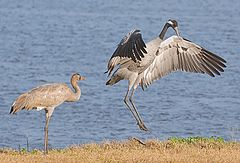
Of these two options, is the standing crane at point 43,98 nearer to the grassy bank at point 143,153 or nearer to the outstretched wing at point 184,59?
the grassy bank at point 143,153

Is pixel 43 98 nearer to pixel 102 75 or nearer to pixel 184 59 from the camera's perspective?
pixel 184 59

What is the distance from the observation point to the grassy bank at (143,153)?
10.4 meters

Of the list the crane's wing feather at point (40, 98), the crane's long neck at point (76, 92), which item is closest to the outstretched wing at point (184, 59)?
the crane's long neck at point (76, 92)

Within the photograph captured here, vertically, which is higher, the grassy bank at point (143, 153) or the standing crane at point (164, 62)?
the standing crane at point (164, 62)

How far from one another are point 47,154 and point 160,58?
337 cm

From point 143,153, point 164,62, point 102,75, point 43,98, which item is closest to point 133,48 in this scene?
point 164,62

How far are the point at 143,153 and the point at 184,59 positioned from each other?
2995 mm

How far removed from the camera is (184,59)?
13602 mm

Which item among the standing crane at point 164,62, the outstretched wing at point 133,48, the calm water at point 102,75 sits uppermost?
the outstretched wing at point 133,48

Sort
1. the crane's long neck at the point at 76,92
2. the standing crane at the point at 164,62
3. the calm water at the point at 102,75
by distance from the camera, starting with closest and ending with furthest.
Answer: the crane's long neck at the point at 76,92, the standing crane at the point at 164,62, the calm water at the point at 102,75

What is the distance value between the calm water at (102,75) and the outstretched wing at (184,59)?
1.75 m

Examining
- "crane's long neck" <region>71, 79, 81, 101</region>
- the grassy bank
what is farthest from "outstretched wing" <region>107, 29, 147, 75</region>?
the grassy bank

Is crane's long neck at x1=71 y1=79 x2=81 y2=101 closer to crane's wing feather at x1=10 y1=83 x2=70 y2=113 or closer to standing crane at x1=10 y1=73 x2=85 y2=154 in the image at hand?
standing crane at x1=10 y1=73 x2=85 y2=154

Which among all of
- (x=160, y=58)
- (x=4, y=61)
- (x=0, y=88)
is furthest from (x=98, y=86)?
(x=160, y=58)
